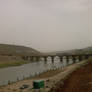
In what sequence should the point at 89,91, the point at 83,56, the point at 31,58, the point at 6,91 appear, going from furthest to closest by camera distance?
the point at 31,58, the point at 83,56, the point at 6,91, the point at 89,91

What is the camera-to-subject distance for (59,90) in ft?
76.7

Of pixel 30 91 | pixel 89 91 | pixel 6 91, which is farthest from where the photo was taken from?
pixel 6 91

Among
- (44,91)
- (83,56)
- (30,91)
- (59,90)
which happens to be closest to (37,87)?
(30,91)

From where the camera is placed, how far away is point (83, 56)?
129625mm

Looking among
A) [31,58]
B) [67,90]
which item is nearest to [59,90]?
[67,90]

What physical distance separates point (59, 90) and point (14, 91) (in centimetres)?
1203

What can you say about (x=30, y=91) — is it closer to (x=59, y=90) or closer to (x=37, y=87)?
(x=37, y=87)

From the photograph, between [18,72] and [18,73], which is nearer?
[18,73]

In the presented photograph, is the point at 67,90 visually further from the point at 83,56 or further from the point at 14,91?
the point at 83,56

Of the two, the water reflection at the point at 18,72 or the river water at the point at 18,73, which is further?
the water reflection at the point at 18,72

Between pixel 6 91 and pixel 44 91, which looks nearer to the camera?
pixel 44 91

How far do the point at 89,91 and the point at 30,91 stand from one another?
44.0 ft

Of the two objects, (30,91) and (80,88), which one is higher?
(80,88)

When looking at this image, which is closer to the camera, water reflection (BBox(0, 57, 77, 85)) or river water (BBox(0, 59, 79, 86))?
river water (BBox(0, 59, 79, 86))
